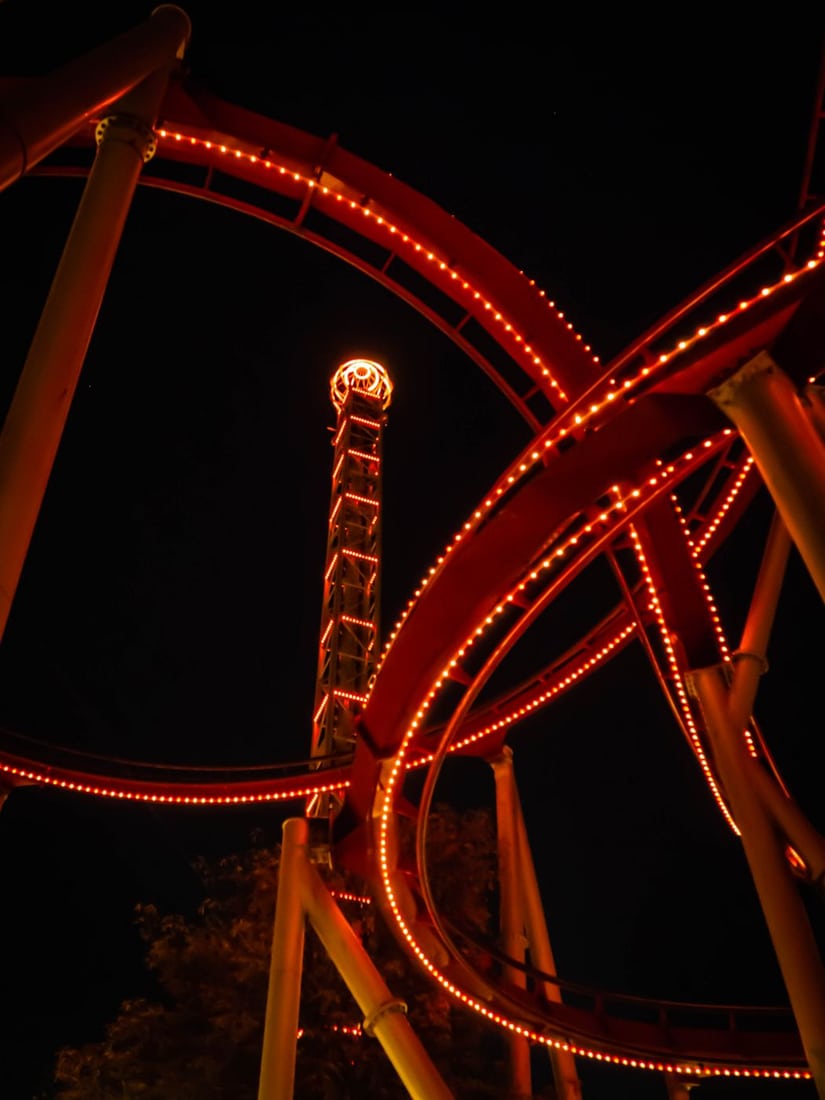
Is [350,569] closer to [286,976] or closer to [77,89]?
[286,976]

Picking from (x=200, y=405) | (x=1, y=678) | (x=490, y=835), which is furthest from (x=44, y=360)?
(x=200, y=405)

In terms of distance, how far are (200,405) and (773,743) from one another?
2464 cm

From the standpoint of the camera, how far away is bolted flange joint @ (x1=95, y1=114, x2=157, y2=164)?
943 centimetres

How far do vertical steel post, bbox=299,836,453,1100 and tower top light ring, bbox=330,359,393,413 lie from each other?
1811cm

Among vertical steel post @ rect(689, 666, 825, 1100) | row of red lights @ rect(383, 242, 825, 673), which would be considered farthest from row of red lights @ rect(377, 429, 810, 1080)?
vertical steel post @ rect(689, 666, 825, 1100)

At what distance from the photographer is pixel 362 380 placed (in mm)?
30641

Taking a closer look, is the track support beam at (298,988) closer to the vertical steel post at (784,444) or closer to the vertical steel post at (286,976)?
the vertical steel post at (286,976)

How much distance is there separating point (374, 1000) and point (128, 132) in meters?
11.2

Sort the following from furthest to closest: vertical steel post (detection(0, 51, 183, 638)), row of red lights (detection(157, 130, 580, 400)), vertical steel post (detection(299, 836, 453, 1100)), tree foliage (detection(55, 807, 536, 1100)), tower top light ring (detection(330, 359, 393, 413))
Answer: tower top light ring (detection(330, 359, 393, 413)) < tree foliage (detection(55, 807, 536, 1100)) < vertical steel post (detection(299, 836, 453, 1100)) < row of red lights (detection(157, 130, 580, 400)) < vertical steel post (detection(0, 51, 183, 638))

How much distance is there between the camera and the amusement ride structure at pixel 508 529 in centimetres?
802

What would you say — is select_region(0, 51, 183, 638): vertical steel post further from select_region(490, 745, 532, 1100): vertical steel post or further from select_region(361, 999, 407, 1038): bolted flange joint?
select_region(490, 745, 532, 1100): vertical steel post

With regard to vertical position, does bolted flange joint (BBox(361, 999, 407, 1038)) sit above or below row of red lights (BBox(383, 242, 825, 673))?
below

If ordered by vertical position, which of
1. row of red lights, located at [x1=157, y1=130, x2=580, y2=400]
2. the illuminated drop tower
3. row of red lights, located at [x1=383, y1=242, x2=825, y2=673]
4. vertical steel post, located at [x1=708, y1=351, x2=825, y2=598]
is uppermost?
the illuminated drop tower

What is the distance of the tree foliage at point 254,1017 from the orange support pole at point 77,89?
13437mm
